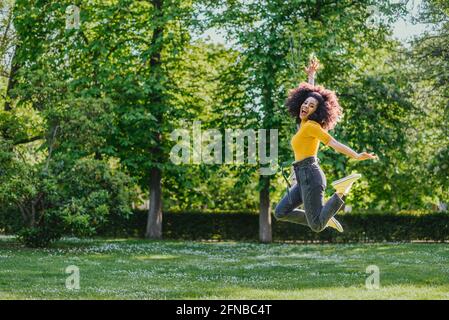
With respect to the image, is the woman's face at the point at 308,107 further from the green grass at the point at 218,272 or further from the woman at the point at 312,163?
the green grass at the point at 218,272

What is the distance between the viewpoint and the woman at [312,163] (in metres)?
9.69

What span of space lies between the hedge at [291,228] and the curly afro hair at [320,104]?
80.9ft

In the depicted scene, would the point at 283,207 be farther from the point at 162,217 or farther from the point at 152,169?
the point at 162,217

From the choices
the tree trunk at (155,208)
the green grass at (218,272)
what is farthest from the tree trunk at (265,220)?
the tree trunk at (155,208)

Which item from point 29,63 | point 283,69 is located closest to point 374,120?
point 283,69

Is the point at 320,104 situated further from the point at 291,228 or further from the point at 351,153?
the point at 291,228

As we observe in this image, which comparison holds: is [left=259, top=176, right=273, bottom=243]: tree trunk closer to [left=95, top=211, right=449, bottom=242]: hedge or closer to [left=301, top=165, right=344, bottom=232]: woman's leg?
[left=95, top=211, right=449, bottom=242]: hedge

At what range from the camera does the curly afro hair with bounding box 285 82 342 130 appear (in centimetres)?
1007

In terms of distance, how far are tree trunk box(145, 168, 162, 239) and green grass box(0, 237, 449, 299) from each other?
18.5ft

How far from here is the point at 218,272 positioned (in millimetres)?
18906

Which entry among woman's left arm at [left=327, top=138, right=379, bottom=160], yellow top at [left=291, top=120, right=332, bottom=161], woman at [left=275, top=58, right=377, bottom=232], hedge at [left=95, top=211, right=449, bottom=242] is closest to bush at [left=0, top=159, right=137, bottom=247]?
hedge at [left=95, top=211, right=449, bottom=242]

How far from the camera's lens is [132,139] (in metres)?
31.0

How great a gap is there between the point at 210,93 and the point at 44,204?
12544 millimetres

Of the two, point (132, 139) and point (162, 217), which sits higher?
→ point (132, 139)
